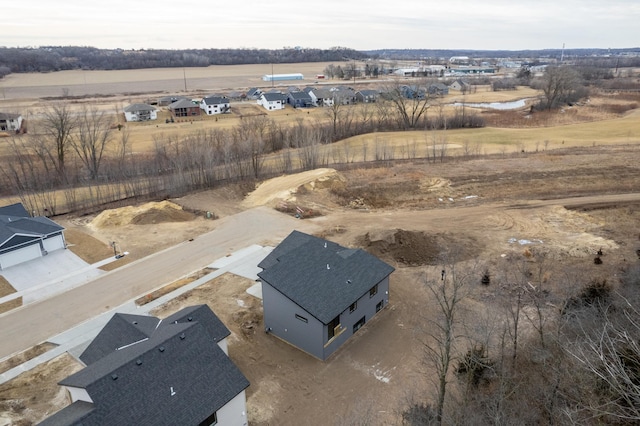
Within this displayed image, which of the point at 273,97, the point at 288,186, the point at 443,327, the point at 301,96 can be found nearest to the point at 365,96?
the point at 301,96

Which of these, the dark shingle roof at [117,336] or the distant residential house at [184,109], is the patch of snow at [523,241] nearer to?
the dark shingle roof at [117,336]

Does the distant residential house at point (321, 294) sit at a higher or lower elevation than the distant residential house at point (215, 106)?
lower

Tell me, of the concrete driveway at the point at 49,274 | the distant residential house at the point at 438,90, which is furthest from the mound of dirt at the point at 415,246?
the distant residential house at the point at 438,90

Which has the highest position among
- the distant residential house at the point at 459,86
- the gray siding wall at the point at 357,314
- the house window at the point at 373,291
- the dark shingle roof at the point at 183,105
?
the distant residential house at the point at 459,86

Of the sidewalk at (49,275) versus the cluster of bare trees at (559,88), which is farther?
the cluster of bare trees at (559,88)

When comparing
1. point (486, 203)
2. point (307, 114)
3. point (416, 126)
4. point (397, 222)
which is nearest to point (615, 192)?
point (486, 203)

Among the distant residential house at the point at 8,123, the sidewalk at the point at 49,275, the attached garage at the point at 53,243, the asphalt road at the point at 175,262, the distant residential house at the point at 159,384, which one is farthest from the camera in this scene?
the distant residential house at the point at 8,123
